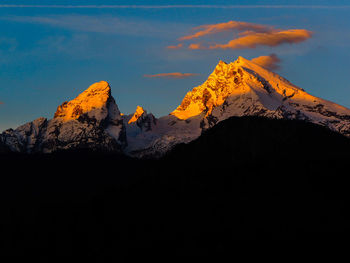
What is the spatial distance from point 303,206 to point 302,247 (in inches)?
831

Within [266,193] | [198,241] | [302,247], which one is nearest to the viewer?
[302,247]

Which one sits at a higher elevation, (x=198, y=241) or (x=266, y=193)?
(x=266, y=193)

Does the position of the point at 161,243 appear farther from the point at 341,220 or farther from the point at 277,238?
the point at 341,220

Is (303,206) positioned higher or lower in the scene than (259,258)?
higher

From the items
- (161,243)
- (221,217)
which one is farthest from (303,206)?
(161,243)

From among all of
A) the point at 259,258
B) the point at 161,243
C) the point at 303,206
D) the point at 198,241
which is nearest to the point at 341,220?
the point at 303,206

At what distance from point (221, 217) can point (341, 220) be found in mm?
36966

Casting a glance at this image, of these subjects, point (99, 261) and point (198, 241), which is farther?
point (99, 261)

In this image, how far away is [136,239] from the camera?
199 metres

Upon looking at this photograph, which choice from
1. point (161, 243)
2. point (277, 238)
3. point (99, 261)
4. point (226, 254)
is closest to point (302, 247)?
point (277, 238)

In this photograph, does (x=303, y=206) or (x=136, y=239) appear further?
(x=136, y=239)

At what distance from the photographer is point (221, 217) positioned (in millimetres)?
192375

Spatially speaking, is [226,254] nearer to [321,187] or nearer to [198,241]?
[198,241]

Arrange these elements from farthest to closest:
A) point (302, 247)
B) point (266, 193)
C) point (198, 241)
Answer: point (266, 193) < point (198, 241) < point (302, 247)
